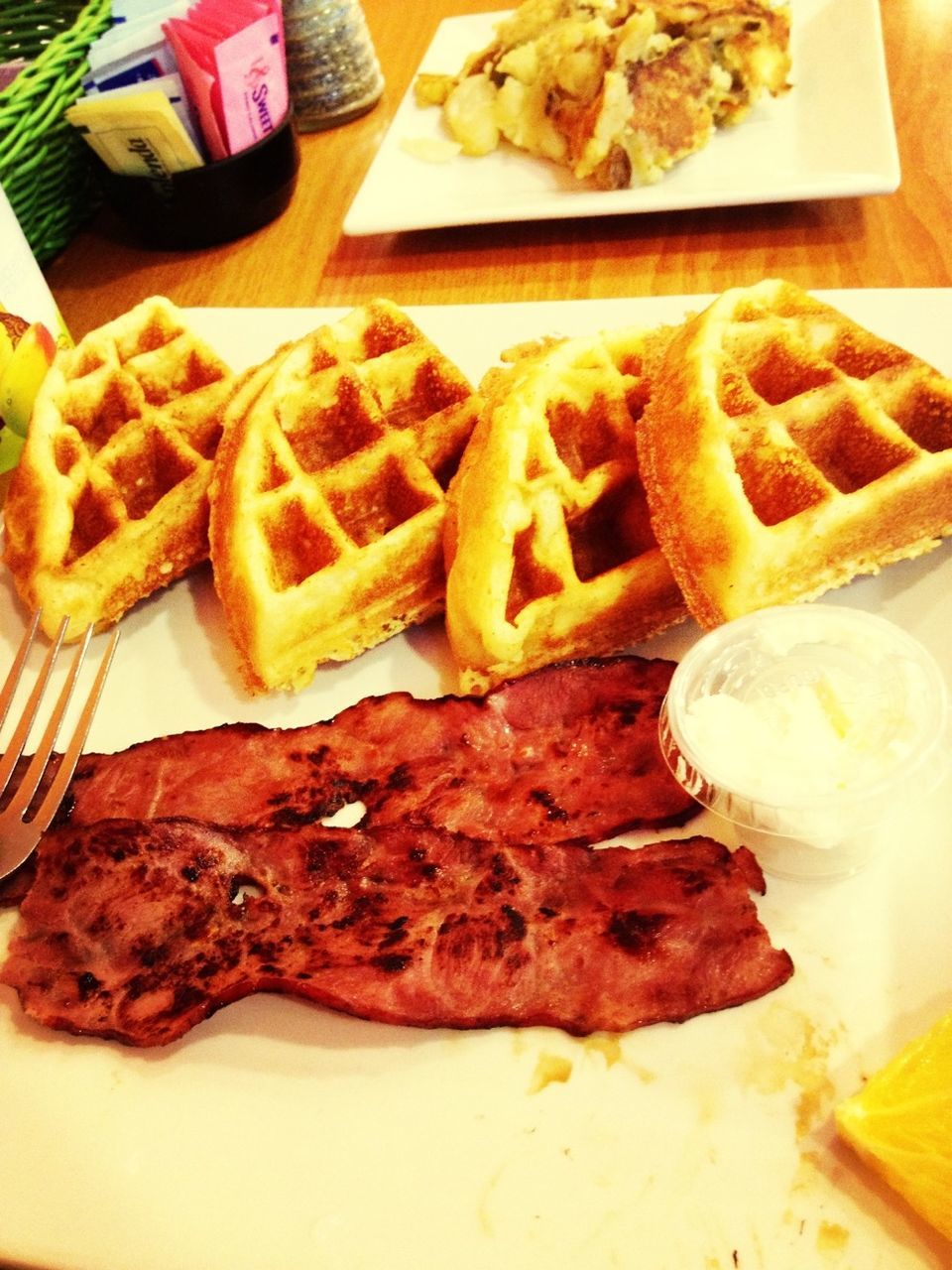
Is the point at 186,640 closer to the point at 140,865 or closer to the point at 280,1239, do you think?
the point at 140,865

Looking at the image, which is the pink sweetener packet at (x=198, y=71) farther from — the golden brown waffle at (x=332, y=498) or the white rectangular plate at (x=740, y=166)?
the golden brown waffle at (x=332, y=498)

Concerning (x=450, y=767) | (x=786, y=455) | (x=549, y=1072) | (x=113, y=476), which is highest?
(x=113, y=476)

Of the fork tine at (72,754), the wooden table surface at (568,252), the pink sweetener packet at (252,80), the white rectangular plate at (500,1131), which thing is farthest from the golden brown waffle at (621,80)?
the white rectangular plate at (500,1131)

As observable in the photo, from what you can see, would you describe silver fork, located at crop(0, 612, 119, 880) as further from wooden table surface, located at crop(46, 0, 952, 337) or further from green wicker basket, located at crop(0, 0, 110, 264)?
green wicker basket, located at crop(0, 0, 110, 264)

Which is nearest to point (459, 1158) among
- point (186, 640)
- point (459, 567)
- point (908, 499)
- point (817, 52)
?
point (459, 567)

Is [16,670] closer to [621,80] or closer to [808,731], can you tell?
[808,731]

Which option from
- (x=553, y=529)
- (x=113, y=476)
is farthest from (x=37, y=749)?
(x=553, y=529)
